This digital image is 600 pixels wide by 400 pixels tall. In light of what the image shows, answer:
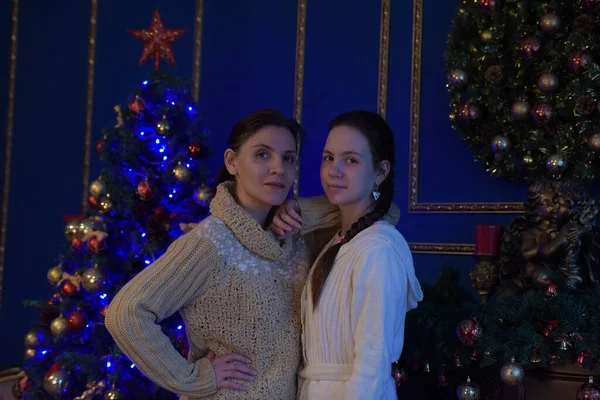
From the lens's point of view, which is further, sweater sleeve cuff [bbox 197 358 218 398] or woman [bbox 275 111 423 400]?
sweater sleeve cuff [bbox 197 358 218 398]

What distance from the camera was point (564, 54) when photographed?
2.90m

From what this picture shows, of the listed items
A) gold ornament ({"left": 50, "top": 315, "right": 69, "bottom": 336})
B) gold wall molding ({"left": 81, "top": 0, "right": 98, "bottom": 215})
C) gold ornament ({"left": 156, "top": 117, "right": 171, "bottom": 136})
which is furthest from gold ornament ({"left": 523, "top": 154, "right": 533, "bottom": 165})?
gold wall molding ({"left": 81, "top": 0, "right": 98, "bottom": 215})

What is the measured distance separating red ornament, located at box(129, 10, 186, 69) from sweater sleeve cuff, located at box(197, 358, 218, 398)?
2712 millimetres

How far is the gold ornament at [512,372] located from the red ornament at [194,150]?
5.85 feet

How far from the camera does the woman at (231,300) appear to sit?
1.98 metres

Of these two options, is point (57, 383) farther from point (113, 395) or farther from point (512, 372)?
point (512, 372)

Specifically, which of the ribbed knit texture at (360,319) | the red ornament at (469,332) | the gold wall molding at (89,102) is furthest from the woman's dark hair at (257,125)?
the gold wall molding at (89,102)

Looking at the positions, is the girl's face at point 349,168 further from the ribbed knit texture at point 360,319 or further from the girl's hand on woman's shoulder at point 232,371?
the girl's hand on woman's shoulder at point 232,371

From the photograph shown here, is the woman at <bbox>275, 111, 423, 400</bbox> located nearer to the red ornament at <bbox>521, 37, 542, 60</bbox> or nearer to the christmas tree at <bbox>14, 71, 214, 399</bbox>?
the red ornament at <bbox>521, 37, 542, 60</bbox>

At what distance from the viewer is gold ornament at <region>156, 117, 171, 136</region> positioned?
3.28m

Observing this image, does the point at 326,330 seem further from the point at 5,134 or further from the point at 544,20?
the point at 5,134

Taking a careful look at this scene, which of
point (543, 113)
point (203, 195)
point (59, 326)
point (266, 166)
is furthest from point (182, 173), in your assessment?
point (543, 113)

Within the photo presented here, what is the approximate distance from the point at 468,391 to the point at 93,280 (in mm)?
1767

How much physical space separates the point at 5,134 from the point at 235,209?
3208 mm
